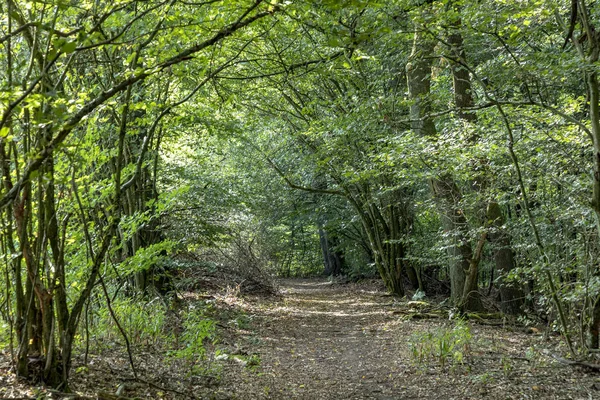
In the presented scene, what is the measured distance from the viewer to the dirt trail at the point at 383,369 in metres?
4.97

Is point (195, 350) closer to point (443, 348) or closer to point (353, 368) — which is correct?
point (353, 368)

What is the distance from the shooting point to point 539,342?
23.7 ft

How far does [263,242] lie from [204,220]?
1040 cm

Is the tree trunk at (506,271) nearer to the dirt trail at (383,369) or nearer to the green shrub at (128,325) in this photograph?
the dirt trail at (383,369)

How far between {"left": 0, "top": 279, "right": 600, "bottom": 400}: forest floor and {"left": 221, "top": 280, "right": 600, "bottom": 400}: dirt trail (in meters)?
0.01

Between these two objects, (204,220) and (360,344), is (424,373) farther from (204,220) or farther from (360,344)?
(204,220)

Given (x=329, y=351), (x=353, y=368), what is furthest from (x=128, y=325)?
(x=329, y=351)

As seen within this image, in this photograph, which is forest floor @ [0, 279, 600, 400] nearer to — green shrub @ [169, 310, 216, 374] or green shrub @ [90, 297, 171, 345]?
green shrub @ [169, 310, 216, 374]

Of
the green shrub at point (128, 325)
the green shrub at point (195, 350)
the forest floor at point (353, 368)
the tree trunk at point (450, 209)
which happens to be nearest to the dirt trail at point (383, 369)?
the forest floor at point (353, 368)

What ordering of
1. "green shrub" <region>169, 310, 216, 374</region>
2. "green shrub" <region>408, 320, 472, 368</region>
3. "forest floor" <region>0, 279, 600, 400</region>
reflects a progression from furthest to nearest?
"green shrub" <region>408, 320, 472, 368</region>
"green shrub" <region>169, 310, 216, 374</region>
"forest floor" <region>0, 279, 600, 400</region>

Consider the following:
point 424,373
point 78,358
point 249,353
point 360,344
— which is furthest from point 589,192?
point 78,358

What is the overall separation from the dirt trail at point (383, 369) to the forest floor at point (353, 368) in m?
0.01

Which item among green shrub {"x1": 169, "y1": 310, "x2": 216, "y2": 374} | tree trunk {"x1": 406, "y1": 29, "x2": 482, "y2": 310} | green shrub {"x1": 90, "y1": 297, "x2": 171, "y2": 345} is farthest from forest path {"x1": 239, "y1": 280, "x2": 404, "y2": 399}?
tree trunk {"x1": 406, "y1": 29, "x2": 482, "y2": 310}

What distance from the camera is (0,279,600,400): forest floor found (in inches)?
181
